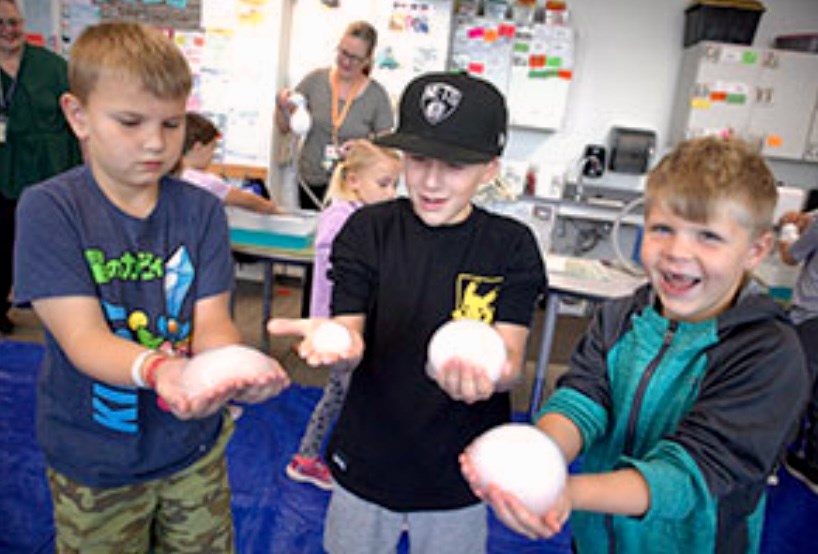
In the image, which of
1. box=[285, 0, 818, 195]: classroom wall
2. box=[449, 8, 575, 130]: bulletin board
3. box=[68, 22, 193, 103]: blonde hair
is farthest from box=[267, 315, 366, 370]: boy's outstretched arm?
box=[449, 8, 575, 130]: bulletin board

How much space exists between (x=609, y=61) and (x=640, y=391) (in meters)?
5.25

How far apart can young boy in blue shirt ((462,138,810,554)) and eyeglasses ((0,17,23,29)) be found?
3.53 m

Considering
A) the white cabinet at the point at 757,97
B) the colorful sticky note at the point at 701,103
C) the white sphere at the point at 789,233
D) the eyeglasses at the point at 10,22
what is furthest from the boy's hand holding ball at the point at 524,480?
the colorful sticky note at the point at 701,103

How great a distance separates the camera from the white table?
110 inches

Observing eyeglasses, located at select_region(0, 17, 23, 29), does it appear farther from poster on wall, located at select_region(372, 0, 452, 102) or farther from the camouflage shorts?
the camouflage shorts

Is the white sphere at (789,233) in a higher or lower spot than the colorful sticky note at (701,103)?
lower

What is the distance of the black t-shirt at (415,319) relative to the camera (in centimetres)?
124

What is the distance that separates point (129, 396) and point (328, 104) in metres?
3.04

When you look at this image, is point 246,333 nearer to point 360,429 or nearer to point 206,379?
point 360,429

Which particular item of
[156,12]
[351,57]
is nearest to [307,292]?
[351,57]

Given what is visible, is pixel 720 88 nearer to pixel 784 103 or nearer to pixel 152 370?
pixel 784 103

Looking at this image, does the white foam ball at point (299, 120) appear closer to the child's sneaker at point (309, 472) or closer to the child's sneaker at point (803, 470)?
the child's sneaker at point (309, 472)

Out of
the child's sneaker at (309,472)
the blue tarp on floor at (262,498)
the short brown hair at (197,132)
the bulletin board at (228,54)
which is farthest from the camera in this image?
the bulletin board at (228,54)

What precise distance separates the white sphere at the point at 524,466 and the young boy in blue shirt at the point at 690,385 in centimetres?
1
